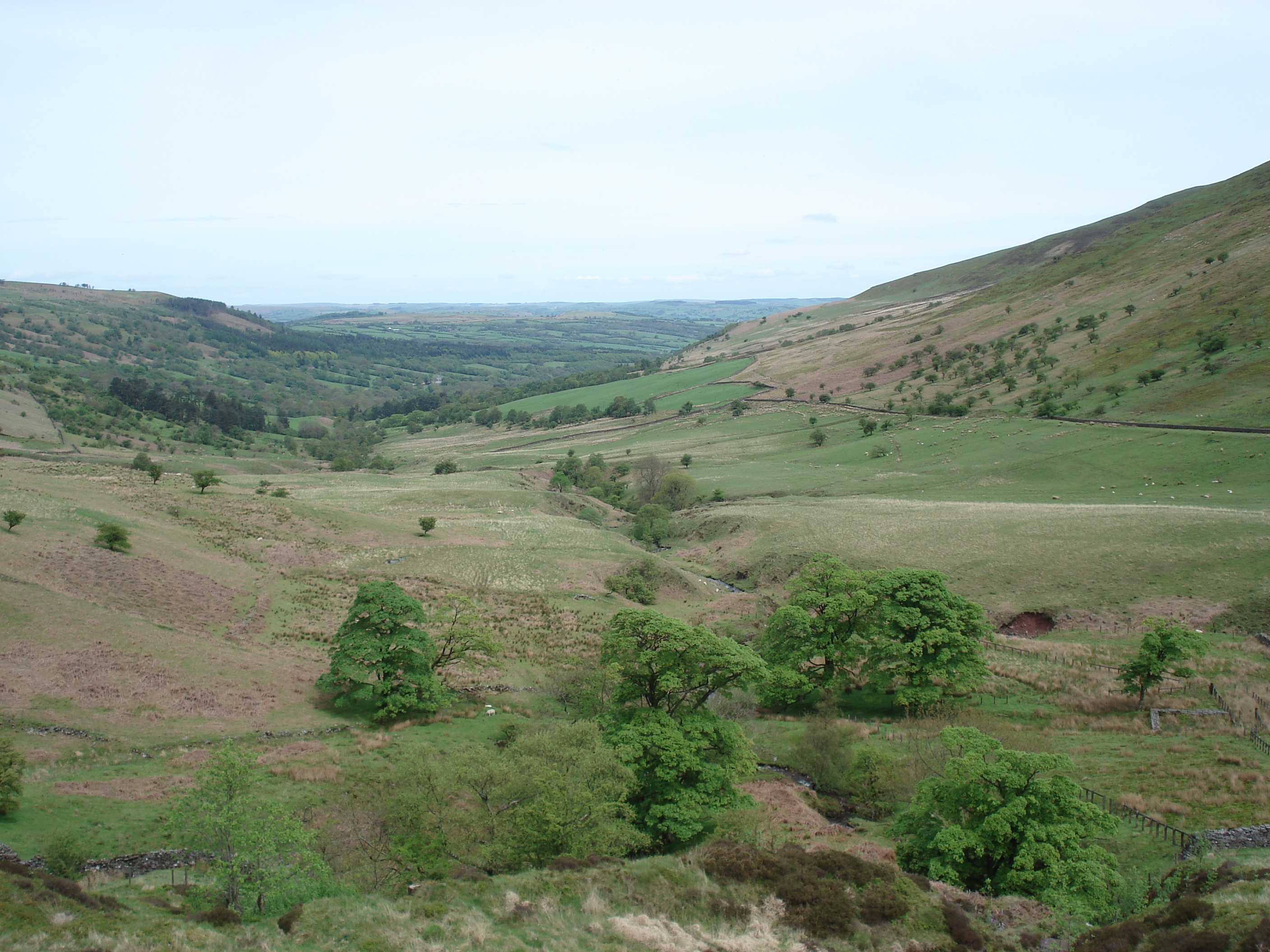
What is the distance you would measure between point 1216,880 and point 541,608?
43.5m

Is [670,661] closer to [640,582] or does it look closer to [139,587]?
[139,587]

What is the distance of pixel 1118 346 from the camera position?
420ft

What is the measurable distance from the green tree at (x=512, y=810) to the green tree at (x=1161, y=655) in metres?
27.7

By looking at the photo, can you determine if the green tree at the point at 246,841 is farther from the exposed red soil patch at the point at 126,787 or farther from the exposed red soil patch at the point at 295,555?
the exposed red soil patch at the point at 295,555

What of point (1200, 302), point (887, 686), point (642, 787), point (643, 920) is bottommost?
point (887, 686)

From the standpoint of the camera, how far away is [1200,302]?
422ft

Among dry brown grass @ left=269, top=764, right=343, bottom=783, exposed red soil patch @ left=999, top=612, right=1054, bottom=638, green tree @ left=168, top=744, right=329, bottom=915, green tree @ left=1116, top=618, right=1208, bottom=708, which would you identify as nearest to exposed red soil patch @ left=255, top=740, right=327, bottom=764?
dry brown grass @ left=269, top=764, right=343, bottom=783

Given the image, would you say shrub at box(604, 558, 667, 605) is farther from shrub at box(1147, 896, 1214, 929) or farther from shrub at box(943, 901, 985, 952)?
shrub at box(1147, 896, 1214, 929)

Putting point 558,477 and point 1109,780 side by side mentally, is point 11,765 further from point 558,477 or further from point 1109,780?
point 558,477

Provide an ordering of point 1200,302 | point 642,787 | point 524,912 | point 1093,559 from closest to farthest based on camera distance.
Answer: point 524,912, point 642,787, point 1093,559, point 1200,302

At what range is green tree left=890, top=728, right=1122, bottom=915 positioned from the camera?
20625 millimetres

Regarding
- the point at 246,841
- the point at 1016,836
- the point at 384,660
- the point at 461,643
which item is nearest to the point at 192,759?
the point at 384,660

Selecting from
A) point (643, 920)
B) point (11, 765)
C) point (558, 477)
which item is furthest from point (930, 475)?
point (11, 765)

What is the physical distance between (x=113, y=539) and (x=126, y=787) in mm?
26180
